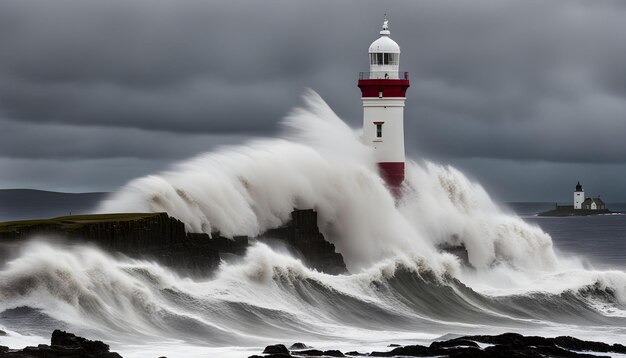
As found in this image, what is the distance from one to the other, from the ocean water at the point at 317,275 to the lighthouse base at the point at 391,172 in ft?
1.26

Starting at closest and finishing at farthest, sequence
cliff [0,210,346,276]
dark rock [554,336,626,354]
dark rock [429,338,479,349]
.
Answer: dark rock [429,338,479,349]
dark rock [554,336,626,354]
cliff [0,210,346,276]

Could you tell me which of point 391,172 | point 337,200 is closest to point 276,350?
point 337,200

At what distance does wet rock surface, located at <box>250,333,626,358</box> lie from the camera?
2312 cm

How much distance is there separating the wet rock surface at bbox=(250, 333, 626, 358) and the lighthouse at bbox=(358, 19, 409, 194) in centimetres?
1390

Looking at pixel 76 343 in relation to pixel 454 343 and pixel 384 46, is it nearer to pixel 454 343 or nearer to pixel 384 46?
pixel 454 343

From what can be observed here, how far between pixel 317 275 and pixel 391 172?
25.0 feet

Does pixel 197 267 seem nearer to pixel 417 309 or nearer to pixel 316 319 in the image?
pixel 316 319

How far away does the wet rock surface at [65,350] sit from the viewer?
65.1ft

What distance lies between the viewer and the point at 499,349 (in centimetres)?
2344

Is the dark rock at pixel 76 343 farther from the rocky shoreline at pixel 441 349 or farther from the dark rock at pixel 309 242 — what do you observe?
the dark rock at pixel 309 242

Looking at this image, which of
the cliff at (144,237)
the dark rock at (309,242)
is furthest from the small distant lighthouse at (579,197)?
the cliff at (144,237)

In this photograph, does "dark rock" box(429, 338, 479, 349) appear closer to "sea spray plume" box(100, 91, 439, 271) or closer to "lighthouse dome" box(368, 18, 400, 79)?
"sea spray plume" box(100, 91, 439, 271)

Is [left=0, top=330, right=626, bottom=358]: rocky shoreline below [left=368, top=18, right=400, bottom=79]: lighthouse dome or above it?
below

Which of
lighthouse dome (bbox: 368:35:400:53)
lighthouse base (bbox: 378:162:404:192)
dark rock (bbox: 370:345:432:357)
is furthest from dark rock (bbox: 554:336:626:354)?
lighthouse dome (bbox: 368:35:400:53)
